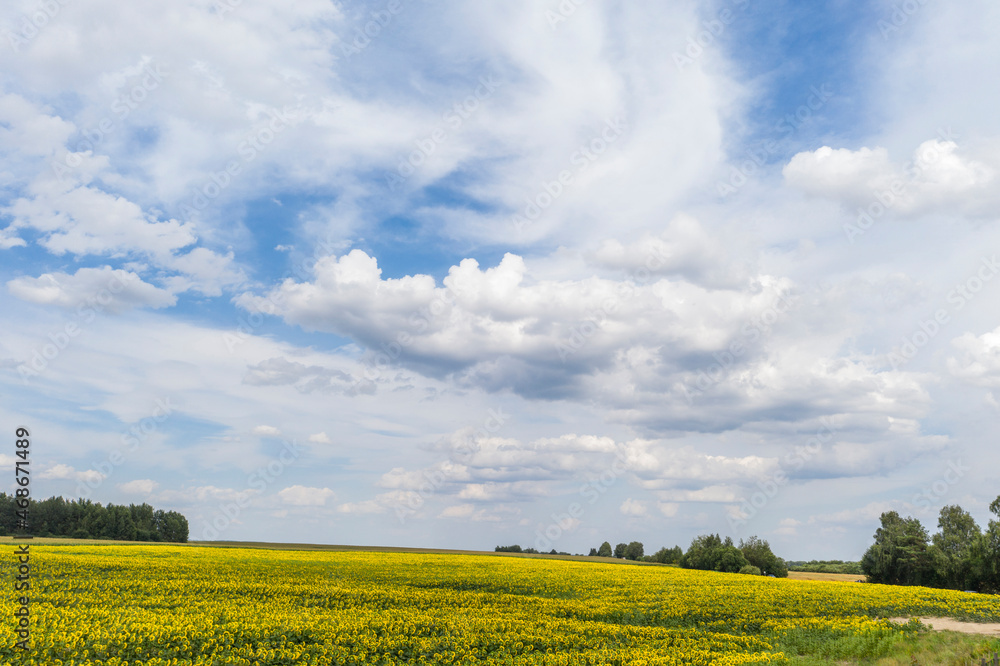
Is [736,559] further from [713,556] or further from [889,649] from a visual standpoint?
[889,649]

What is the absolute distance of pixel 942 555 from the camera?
84750 millimetres

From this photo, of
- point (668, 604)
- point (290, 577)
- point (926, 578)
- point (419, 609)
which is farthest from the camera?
point (926, 578)

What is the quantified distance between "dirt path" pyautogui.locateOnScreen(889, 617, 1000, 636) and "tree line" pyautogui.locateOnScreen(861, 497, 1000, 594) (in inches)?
1936

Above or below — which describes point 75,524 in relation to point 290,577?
below

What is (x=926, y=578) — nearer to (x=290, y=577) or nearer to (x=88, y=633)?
(x=290, y=577)

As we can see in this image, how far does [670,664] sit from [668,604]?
17170 mm

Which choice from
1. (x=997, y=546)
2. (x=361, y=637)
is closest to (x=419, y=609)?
(x=361, y=637)

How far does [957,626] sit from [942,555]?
58.4m

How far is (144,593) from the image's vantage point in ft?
115

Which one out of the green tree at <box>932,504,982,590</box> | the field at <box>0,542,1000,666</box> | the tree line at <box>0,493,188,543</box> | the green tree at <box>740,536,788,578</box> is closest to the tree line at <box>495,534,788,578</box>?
the green tree at <box>740,536,788,578</box>

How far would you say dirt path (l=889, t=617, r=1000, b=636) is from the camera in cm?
3656

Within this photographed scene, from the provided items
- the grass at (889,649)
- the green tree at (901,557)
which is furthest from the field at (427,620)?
the green tree at (901,557)

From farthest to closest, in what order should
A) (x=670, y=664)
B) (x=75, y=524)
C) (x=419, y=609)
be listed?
(x=75, y=524), (x=419, y=609), (x=670, y=664)

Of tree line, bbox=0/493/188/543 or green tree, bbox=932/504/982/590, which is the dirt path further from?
tree line, bbox=0/493/188/543
